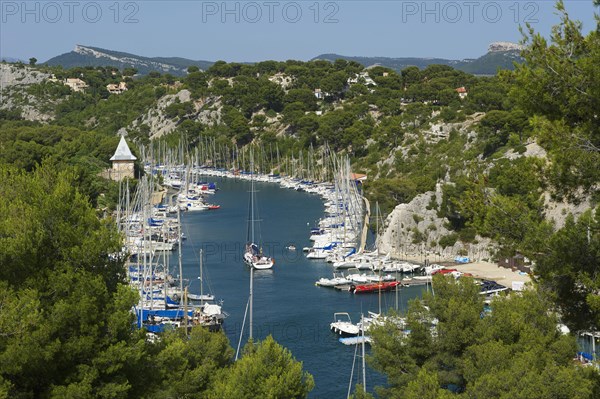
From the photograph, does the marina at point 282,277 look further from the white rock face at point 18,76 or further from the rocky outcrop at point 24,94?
the white rock face at point 18,76

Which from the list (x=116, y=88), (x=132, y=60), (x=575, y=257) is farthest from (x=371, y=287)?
(x=132, y=60)

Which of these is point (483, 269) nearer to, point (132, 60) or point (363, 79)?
point (363, 79)

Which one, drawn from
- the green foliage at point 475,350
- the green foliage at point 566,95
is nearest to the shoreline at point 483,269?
the green foliage at point 475,350

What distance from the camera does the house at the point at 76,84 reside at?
7694 cm

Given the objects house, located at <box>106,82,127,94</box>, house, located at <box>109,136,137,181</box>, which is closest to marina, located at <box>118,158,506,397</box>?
house, located at <box>109,136,137,181</box>

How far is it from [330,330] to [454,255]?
837 cm

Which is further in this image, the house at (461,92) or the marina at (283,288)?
the house at (461,92)

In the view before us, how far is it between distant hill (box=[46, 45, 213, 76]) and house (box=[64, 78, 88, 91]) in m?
87.7

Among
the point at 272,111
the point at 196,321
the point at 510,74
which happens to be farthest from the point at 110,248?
the point at 272,111

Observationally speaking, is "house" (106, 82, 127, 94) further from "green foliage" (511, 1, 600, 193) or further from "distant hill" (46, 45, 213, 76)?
"distant hill" (46, 45, 213, 76)

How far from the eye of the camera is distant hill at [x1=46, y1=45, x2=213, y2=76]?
17025cm

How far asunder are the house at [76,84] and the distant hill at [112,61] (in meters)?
87.7

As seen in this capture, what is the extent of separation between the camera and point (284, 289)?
23953 mm

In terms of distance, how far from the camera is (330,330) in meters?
19.8
